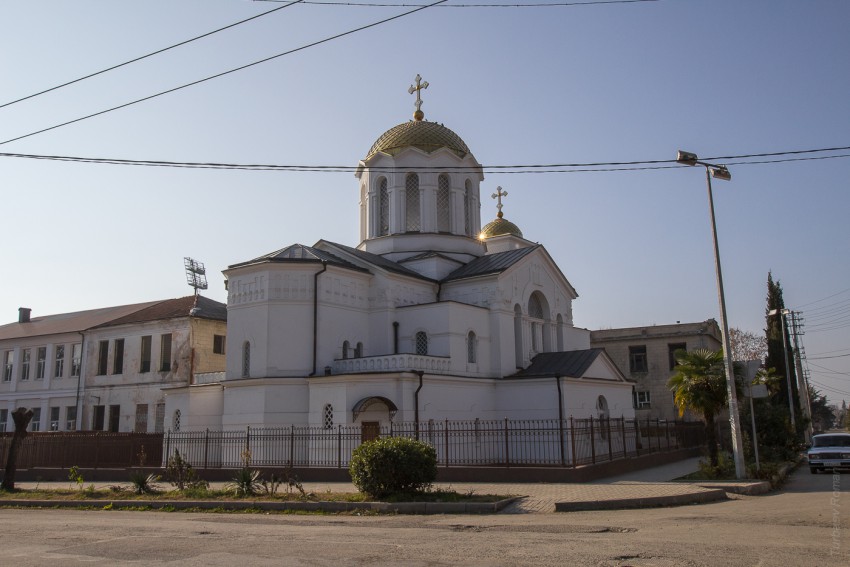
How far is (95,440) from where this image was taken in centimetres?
2489

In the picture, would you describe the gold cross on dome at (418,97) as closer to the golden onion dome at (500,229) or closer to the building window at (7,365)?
the golden onion dome at (500,229)

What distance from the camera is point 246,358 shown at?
86.5ft

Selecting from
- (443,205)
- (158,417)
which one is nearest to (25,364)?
→ (158,417)

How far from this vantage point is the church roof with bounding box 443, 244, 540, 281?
3020cm

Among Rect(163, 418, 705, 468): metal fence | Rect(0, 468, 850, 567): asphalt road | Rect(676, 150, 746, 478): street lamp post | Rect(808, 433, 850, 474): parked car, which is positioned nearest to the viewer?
Rect(0, 468, 850, 567): asphalt road

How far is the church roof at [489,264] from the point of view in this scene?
30.2 m

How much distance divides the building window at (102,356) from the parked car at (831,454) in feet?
106

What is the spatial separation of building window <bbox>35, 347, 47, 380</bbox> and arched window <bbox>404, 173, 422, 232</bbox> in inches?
881

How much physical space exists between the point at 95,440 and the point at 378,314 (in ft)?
36.4

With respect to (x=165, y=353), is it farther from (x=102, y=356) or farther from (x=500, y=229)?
(x=500, y=229)

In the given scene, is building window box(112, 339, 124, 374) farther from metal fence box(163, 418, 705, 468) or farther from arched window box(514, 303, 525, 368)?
arched window box(514, 303, 525, 368)

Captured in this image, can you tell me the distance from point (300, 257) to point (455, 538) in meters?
17.8

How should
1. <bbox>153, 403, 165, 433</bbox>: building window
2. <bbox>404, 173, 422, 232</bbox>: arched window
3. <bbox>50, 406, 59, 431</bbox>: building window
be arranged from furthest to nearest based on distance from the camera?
1. <bbox>50, 406, 59, 431</bbox>: building window
2. <bbox>153, 403, 165, 433</bbox>: building window
3. <bbox>404, 173, 422, 232</bbox>: arched window

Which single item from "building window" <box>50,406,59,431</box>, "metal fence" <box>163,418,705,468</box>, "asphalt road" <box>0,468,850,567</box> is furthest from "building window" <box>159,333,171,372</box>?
"asphalt road" <box>0,468,850,567</box>
